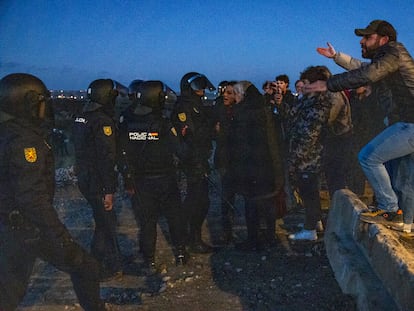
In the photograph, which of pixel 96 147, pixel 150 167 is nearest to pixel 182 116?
pixel 150 167

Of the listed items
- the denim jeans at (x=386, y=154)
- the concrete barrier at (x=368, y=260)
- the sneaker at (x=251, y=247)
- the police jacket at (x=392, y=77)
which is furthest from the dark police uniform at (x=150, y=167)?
the denim jeans at (x=386, y=154)

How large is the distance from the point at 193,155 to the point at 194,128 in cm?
34

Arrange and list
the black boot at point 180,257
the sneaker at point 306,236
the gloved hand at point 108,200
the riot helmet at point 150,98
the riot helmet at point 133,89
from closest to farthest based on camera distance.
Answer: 1. the gloved hand at point 108,200
2. the riot helmet at point 150,98
3. the black boot at point 180,257
4. the riot helmet at point 133,89
5. the sneaker at point 306,236

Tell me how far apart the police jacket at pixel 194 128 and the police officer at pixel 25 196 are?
7.08ft

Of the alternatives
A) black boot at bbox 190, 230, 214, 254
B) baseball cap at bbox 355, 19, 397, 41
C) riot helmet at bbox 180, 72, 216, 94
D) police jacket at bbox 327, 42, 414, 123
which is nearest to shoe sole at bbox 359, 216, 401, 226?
police jacket at bbox 327, 42, 414, 123

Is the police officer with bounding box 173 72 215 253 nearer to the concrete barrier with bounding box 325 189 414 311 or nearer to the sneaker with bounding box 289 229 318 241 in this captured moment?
the sneaker with bounding box 289 229 318 241

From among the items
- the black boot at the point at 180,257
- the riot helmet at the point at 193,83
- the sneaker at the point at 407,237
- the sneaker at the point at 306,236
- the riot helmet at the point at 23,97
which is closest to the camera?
the riot helmet at the point at 23,97

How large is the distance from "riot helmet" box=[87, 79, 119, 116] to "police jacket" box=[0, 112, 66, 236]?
1376 millimetres

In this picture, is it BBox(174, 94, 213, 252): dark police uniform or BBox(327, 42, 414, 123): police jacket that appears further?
BBox(174, 94, 213, 252): dark police uniform

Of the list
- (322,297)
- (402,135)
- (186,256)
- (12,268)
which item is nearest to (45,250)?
(12,268)

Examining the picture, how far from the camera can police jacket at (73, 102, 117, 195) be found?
456 cm

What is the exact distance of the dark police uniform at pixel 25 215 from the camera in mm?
3158

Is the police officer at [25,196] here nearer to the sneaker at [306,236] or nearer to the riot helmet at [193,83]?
the riot helmet at [193,83]

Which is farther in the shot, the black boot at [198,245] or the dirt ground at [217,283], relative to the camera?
the black boot at [198,245]
